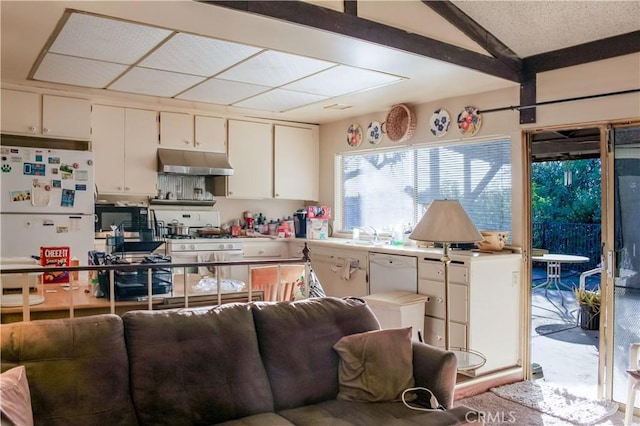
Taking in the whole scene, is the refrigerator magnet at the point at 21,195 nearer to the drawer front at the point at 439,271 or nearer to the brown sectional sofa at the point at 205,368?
the brown sectional sofa at the point at 205,368

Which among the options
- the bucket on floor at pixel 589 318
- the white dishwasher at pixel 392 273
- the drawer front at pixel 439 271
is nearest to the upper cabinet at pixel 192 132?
the white dishwasher at pixel 392 273

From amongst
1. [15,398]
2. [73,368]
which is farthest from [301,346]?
[15,398]

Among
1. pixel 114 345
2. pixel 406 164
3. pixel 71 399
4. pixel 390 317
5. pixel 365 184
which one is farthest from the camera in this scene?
pixel 365 184

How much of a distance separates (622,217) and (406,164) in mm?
2146

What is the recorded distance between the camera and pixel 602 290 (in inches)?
143

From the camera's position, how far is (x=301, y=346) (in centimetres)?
244

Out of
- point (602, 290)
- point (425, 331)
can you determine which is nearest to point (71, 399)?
point (425, 331)

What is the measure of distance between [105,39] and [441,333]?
3.22 metres

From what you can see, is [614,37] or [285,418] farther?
[614,37]

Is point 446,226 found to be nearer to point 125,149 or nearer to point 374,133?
point 374,133

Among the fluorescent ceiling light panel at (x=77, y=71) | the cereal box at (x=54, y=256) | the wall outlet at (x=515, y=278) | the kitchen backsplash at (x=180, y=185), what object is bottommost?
the wall outlet at (x=515, y=278)

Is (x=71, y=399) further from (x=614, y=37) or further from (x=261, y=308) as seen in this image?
(x=614, y=37)

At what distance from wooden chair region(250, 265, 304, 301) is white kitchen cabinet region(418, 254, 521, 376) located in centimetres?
117

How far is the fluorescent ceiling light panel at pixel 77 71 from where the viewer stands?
11.7 ft
